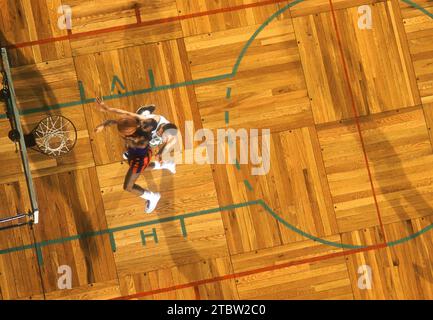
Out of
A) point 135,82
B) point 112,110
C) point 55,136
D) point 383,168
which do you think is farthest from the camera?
point 383,168

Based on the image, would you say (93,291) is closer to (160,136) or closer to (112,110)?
(160,136)

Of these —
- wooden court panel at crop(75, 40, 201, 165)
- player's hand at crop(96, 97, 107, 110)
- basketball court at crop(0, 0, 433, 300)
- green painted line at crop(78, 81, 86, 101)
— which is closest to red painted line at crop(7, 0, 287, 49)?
basketball court at crop(0, 0, 433, 300)

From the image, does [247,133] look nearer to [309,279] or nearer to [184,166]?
[184,166]

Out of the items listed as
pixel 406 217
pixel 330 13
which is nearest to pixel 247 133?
pixel 330 13

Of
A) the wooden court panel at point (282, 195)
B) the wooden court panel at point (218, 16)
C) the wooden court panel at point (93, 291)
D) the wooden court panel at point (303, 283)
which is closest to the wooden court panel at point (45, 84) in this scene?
the wooden court panel at point (218, 16)

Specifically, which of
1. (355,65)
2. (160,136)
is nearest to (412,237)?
(355,65)
